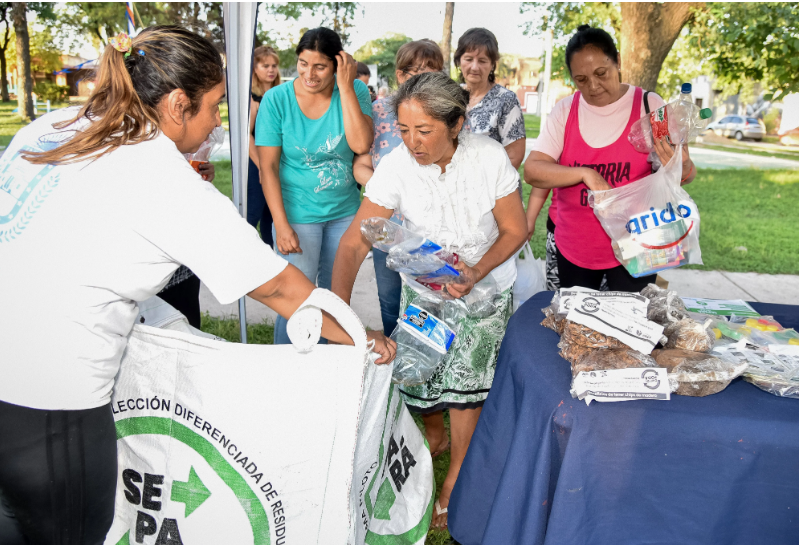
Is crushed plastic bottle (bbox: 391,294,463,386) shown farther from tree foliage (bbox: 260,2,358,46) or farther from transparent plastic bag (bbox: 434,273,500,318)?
tree foliage (bbox: 260,2,358,46)

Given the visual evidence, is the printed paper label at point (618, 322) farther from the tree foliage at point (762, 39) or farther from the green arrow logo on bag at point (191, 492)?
the tree foliage at point (762, 39)

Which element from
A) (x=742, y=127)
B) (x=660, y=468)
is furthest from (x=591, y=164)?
(x=742, y=127)

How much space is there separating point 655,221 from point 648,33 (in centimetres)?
408

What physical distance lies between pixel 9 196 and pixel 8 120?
19107 mm

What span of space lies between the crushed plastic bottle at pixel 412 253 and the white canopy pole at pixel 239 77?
119cm

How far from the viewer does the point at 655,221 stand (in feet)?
6.84

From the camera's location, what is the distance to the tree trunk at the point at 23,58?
1480 cm

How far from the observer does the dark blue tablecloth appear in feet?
4.58

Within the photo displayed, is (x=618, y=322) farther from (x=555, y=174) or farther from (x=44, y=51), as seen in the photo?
(x=44, y=51)

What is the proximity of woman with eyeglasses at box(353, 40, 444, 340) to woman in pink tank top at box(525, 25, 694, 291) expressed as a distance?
2.37 feet

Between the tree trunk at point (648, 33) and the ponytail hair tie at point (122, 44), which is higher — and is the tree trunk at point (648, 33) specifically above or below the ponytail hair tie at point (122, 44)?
above

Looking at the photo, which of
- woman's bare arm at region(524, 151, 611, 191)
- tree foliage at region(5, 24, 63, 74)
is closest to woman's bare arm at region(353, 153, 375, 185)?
woman's bare arm at region(524, 151, 611, 191)

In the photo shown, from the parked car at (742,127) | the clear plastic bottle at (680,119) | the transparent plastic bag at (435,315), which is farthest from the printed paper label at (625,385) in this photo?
the parked car at (742,127)

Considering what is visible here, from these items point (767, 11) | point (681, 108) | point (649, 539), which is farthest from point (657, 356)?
point (767, 11)
